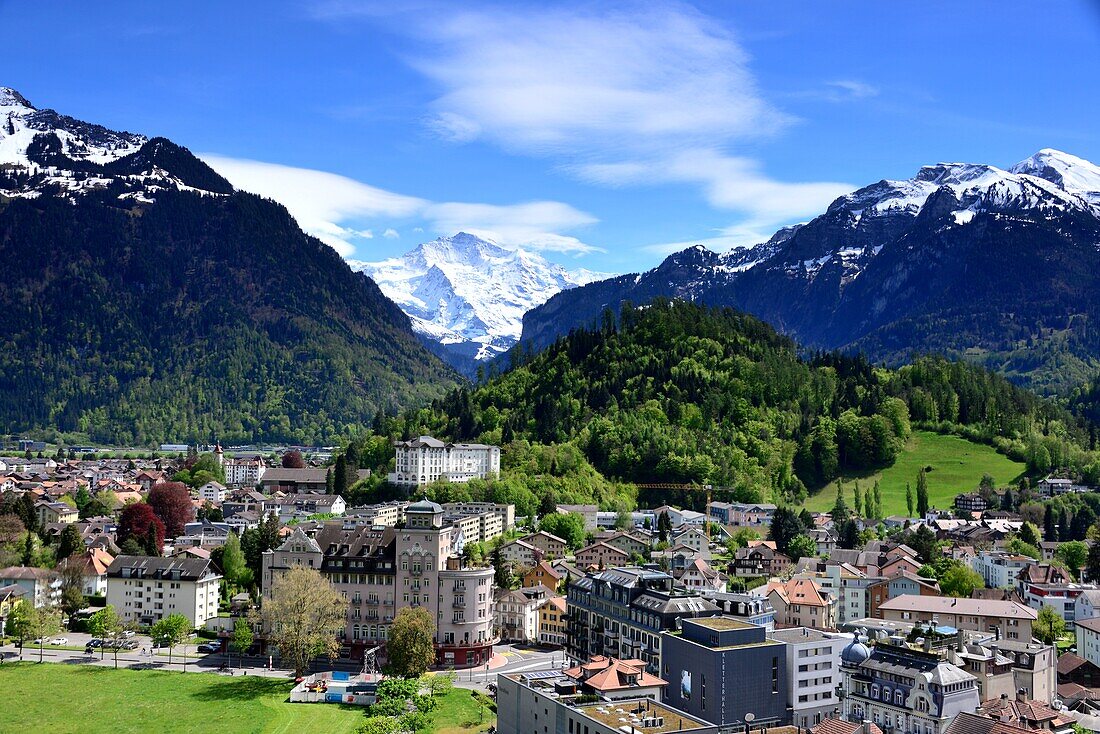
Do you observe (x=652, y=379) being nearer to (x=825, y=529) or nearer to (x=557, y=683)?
(x=825, y=529)

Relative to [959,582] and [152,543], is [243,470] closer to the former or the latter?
[152,543]

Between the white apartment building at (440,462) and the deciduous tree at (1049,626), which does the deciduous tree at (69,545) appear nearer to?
the white apartment building at (440,462)

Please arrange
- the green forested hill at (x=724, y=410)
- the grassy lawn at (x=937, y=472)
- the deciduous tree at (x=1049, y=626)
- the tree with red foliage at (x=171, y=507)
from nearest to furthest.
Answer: the deciduous tree at (x=1049, y=626) → the tree with red foliage at (x=171, y=507) → the grassy lawn at (x=937, y=472) → the green forested hill at (x=724, y=410)

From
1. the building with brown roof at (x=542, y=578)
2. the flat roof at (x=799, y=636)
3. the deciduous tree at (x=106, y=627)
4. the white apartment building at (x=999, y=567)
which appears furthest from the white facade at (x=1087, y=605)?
the deciduous tree at (x=106, y=627)

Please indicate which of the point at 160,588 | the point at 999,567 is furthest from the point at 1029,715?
the point at 160,588

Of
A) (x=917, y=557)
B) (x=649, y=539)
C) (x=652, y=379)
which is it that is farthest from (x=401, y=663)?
(x=652, y=379)

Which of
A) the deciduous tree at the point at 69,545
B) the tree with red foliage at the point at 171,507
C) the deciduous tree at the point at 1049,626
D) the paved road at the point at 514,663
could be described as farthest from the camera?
the tree with red foliage at the point at 171,507

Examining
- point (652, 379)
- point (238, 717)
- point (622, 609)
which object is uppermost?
point (652, 379)
